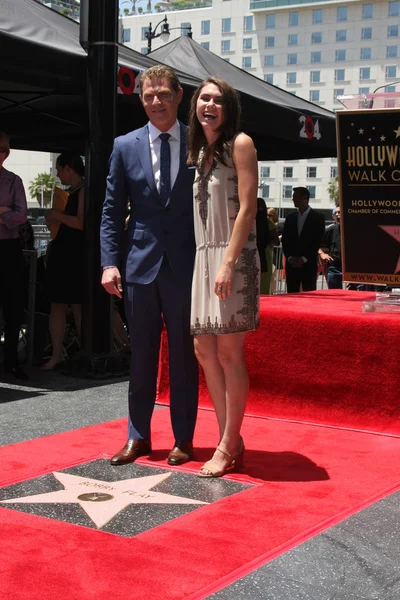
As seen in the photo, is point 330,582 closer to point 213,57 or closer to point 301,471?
point 301,471

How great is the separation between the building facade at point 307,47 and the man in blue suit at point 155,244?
92.6 metres

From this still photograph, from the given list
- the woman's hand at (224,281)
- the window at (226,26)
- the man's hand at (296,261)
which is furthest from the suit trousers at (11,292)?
the window at (226,26)

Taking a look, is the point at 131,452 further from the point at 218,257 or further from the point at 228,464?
the point at 218,257

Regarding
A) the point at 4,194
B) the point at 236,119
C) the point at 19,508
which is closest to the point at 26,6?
the point at 4,194

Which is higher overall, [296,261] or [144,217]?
[144,217]

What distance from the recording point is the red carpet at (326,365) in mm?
5582

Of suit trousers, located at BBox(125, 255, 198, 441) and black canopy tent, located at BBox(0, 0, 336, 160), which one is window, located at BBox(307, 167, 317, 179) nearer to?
black canopy tent, located at BBox(0, 0, 336, 160)

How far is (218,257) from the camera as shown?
4.48 m

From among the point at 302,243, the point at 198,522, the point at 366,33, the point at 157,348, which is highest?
the point at 366,33

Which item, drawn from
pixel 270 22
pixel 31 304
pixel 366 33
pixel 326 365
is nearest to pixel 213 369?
pixel 326 365

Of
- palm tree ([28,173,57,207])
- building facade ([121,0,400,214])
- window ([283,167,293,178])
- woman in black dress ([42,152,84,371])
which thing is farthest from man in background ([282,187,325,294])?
palm tree ([28,173,57,207])

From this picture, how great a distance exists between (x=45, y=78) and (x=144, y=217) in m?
2.59

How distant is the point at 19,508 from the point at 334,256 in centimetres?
844

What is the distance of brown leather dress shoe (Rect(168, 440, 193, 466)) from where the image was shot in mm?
4785
